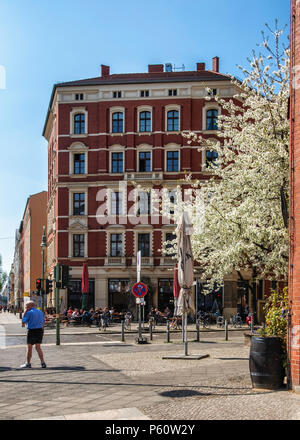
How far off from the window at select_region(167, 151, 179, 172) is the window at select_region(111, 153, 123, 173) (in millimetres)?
3812

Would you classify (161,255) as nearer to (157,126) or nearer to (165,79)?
(157,126)

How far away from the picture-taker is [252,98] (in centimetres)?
1973

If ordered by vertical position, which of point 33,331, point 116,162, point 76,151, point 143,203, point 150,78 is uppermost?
point 150,78

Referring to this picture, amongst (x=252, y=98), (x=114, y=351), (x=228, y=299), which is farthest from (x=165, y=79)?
(x=114, y=351)

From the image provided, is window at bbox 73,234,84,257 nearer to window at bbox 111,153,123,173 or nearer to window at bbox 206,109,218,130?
window at bbox 111,153,123,173

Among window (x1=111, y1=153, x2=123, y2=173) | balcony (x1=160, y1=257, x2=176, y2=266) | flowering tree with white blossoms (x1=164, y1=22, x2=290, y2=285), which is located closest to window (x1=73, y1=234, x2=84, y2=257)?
window (x1=111, y1=153, x2=123, y2=173)

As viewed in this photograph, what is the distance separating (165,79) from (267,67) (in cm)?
2579

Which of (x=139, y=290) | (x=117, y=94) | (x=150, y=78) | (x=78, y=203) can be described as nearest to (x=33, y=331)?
(x=139, y=290)

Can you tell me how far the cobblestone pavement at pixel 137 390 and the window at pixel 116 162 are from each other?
28736 millimetres

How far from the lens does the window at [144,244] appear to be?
42.9 meters

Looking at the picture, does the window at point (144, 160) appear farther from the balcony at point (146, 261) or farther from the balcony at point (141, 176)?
the balcony at point (146, 261)

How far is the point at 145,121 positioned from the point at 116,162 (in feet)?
13.2

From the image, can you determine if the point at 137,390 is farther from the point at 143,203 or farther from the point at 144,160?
the point at 144,160

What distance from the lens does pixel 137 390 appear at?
966 centimetres
